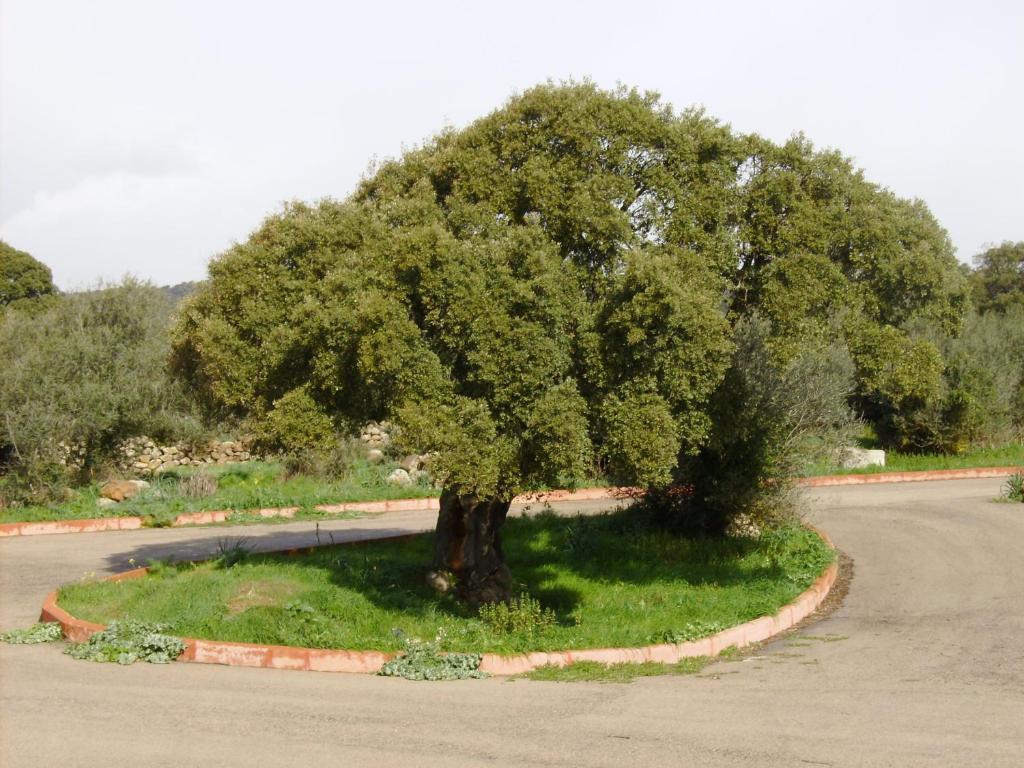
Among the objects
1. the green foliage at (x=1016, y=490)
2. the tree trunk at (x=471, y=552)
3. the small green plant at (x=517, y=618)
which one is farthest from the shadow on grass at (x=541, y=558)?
Result: the green foliage at (x=1016, y=490)

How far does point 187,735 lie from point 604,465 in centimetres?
606

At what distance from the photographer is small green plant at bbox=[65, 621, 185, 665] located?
9.74 metres

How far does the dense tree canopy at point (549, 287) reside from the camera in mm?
10000

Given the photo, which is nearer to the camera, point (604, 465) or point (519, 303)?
point (519, 303)

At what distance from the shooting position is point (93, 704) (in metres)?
8.00

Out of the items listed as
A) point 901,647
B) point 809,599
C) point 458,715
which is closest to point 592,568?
point 809,599

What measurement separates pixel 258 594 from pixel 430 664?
2.82 metres

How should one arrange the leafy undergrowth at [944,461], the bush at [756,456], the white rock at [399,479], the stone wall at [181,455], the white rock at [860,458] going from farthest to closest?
the stone wall at [181,455] → the white rock at [860,458] → the leafy undergrowth at [944,461] → the white rock at [399,479] → the bush at [756,456]

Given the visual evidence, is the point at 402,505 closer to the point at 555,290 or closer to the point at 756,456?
the point at 756,456

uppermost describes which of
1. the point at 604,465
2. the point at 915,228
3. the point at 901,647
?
the point at 915,228

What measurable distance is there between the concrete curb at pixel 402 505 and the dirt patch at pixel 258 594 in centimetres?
364

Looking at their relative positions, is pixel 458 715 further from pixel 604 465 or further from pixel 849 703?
pixel 604 465

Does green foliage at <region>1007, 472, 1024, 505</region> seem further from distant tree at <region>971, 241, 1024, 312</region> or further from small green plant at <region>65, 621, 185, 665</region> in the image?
distant tree at <region>971, 241, 1024, 312</region>

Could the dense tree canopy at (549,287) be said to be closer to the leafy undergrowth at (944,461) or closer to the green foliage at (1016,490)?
the green foliage at (1016,490)
